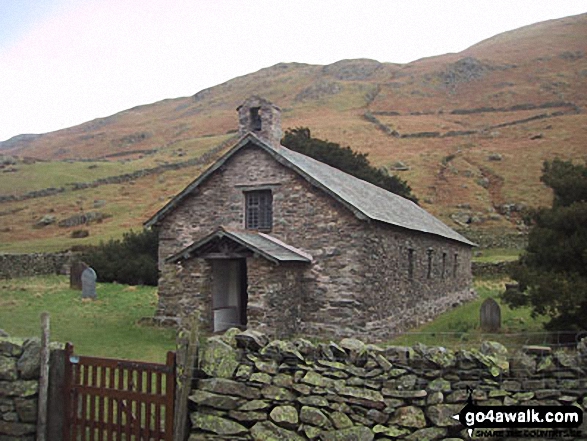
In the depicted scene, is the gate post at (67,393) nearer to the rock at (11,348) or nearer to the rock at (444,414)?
the rock at (11,348)

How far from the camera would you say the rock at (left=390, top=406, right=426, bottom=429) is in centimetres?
735

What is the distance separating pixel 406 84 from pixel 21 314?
136 meters

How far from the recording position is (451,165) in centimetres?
7062

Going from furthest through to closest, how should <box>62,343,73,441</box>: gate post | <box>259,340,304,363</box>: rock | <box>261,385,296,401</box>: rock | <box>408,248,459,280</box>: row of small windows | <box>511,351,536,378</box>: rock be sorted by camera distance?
<box>408,248,459,280</box>: row of small windows
<box>62,343,73,441</box>: gate post
<box>259,340,304,363</box>: rock
<box>261,385,296,401</box>: rock
<box>511,351,536,378</box>: rock

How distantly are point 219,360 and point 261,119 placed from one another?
50.0ft

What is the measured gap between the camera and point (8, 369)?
902 centimetres

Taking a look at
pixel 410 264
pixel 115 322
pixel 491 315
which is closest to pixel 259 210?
pixel 115 322

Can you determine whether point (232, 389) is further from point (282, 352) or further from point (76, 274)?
point (76, 274)

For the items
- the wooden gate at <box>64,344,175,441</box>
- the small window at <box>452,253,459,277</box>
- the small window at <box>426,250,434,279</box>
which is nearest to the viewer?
the wooden gate at <box>64,344,175,441</box>

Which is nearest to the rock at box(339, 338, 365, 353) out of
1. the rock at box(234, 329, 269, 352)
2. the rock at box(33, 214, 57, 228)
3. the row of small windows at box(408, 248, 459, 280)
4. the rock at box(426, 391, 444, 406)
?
the rock at box(426, 391, 444, 406)

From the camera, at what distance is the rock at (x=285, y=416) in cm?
778

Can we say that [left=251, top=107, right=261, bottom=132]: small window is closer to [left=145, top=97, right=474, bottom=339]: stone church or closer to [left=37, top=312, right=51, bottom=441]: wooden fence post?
[left=145, top=97, right=474, bottom=339]: stone church

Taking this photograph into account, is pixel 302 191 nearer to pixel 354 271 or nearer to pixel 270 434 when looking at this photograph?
pixel 354 271

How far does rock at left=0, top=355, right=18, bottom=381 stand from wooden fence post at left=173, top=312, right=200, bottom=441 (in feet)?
10.0
